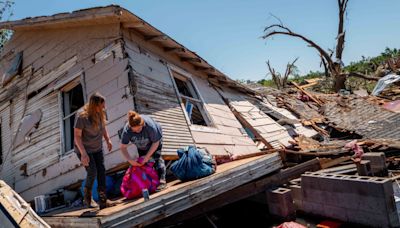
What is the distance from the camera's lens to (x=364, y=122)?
38.1 feet

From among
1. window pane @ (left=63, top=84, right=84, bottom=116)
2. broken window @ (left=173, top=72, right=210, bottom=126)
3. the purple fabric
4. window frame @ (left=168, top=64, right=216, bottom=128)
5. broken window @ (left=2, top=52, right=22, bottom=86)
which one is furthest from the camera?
broken window @ (left=2, top=52, right=22, bottom=86)

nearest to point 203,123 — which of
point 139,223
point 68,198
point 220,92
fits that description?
point 220,92

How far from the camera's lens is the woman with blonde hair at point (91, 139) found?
387cm

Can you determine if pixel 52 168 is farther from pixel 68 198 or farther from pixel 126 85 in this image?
pixel 126 85

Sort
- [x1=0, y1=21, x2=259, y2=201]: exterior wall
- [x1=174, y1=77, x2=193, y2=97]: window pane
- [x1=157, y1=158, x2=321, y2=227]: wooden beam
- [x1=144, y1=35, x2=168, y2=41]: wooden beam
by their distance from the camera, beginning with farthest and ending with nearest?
[x1=174, y1=77, x2=193, y2=97]: window pane, [x1=144, y1=35, x2=168, y2=41]: wooden beam, [x1=0, y1=21, x2=259, y2=201]: exterior wall, [x1=157, y1=158, x2=321, y2=227]: wooden beam

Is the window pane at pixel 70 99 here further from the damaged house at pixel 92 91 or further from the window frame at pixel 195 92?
the window frame at pixel 195 92

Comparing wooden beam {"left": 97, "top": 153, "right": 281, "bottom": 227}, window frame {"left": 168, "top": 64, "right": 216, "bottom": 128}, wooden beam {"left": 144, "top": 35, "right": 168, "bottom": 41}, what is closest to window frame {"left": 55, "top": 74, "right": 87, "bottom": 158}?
wooden beam {"left": 144, "top": 35, "right": 168, "bottom": 41}

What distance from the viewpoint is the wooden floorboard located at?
11.2ft

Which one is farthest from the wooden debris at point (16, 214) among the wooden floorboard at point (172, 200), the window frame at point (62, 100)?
the window frame at point (62, 100)

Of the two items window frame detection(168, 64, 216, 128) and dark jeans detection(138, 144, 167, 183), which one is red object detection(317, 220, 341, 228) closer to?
dark jeans detection(138, 144, 167, 183)

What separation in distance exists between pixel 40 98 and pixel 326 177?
7059mm

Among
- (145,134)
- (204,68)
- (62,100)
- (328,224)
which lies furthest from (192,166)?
(204,68)

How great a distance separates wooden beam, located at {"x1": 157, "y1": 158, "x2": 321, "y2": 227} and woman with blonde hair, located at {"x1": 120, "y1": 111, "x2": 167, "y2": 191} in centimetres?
76

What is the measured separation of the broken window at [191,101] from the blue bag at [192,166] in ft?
9.56
